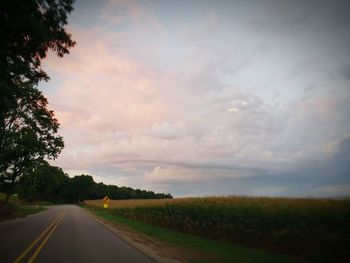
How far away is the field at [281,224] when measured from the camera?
13117 mm

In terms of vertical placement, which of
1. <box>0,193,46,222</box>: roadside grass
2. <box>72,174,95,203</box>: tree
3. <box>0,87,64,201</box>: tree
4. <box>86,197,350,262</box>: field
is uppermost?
<box>72,174,95,203</box>: tree

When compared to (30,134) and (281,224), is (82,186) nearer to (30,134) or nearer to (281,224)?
(30,134)

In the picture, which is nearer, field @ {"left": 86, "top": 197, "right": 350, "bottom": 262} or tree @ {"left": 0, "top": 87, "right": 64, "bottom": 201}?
field @ {"left": 86, "top": 197, "right": 350, "bottom": 262}

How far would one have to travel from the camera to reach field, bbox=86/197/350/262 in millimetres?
13117

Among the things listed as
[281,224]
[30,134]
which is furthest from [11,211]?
[281,224]

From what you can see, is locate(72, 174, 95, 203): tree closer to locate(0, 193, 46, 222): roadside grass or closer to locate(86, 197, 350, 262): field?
locate(0, 193, 46, 222): roadside grass

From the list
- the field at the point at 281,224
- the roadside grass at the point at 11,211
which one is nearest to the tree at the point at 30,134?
the roadside grass at the point at 11,211

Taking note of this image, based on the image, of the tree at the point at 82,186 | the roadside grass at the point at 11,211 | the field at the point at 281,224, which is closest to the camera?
the field at the point at 281,224

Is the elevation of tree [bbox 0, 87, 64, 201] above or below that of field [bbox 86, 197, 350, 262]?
above

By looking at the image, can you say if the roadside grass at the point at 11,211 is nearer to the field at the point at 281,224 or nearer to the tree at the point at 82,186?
the field at the point at 281,224

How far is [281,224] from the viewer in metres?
15.6

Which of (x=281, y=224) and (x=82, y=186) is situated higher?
(x=82, y=186)

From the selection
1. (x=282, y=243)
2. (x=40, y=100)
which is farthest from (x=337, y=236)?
(x=40, y=100)

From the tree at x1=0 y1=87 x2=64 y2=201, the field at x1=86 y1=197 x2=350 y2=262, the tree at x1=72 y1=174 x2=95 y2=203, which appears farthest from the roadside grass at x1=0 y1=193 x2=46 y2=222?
the tree at x1=72 y1=174 x2=95 y2=203
